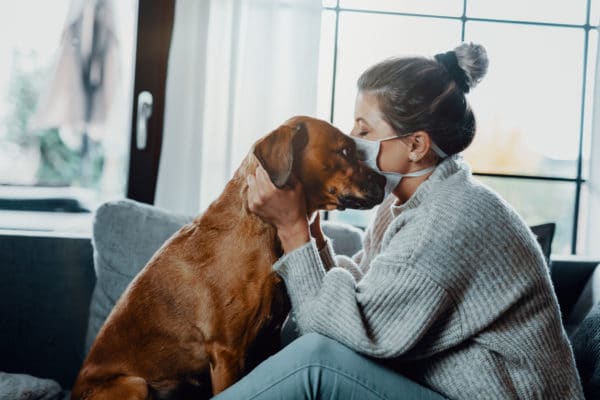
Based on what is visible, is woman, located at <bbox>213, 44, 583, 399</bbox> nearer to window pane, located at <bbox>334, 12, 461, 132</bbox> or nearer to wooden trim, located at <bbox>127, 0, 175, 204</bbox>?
wooden trim, located at <bbox>127, 0, 175, 204</bbox>

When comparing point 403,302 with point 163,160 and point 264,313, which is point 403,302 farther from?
point 163,160

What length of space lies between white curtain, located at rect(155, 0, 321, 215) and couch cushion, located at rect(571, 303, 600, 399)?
58.0 inches

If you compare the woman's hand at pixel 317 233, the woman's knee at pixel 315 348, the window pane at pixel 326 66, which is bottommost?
the woman's knee at pixel 315 348

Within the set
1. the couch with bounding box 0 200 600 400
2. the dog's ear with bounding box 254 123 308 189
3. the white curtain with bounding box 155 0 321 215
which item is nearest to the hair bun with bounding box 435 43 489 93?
the dog's ear with bounding box 254 123 308 189

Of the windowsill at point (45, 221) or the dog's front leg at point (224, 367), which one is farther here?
the windowsill at point (45, 221)

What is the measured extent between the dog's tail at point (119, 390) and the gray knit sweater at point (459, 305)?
39 centimetres

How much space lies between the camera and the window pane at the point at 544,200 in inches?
126

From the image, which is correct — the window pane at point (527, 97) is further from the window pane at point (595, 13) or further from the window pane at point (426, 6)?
the window pane at point (426, 6)

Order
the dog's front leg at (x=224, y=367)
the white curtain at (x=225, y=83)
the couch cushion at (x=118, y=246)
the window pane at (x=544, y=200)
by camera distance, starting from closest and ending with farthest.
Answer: the dog's front leg at (x=224, y=367) < the couch cushion at (x=118, y=246) < the white curtain at (x=225, y=83) < the window pane at (x=544, y=200)

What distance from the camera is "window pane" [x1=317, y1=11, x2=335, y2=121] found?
117 inches

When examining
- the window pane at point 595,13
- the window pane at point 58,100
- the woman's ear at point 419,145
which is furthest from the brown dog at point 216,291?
the window pane at point 595,13

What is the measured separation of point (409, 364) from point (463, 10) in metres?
2.16

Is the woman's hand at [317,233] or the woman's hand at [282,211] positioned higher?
the woman's hand at [282,211]

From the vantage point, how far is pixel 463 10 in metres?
3.04
